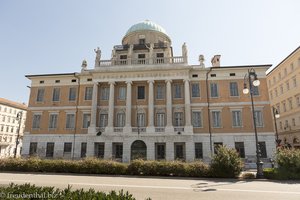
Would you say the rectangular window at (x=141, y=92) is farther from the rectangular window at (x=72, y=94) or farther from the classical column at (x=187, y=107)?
the rectangular window at (x=72, y=94)

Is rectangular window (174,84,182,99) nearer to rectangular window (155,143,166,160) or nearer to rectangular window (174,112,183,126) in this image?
rectangular window (174,112,183,126)

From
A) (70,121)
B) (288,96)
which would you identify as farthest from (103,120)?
(288,96)

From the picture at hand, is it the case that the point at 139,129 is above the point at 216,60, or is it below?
below

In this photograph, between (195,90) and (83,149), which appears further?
(195,90)

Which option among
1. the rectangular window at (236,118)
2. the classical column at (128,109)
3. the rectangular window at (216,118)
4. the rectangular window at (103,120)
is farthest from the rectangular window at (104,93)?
the rectangular window at (236,118)

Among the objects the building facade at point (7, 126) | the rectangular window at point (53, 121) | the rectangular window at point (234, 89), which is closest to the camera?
the rectangular window at point (234, 89)

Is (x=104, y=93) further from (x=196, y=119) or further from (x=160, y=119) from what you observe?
(x=196, y=119)

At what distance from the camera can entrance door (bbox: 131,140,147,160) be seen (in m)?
27.3

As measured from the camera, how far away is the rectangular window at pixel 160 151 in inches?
1089

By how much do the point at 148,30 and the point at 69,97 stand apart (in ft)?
61.1

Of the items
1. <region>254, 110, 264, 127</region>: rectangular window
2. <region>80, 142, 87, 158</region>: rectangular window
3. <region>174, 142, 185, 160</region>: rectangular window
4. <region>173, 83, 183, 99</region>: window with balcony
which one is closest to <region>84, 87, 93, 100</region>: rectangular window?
<region>80, 142, 87, 158</region>: rectangular window

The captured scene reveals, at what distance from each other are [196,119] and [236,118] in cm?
561

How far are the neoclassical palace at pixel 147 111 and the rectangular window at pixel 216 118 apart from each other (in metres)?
0.14

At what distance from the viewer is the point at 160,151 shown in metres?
27.9
